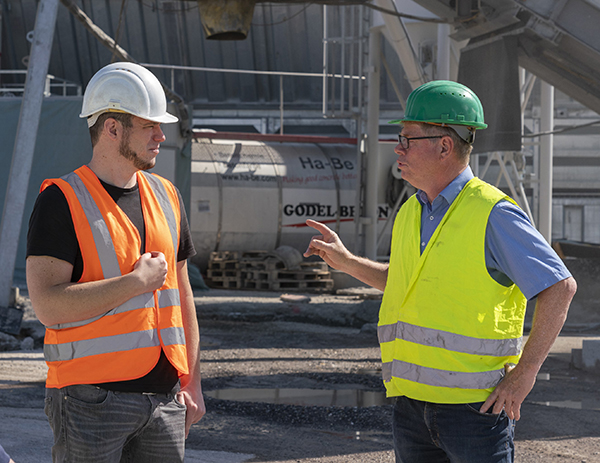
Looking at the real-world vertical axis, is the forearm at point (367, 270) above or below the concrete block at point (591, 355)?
above

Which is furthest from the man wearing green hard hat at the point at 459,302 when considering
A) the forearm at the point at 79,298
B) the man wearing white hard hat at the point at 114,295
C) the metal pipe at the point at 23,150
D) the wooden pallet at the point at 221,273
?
the wooden pallet at the point at 221,273

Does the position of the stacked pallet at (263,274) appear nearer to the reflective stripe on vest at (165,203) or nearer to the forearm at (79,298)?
the reflective stripe on vest at (165,203)

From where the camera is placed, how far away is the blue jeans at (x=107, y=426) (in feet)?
→ 6.77

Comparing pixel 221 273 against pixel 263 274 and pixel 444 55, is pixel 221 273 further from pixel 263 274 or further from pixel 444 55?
pixel 444 55

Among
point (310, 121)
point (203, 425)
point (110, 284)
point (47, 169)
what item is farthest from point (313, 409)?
point (310, 121)

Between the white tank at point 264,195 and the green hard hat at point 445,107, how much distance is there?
13.1 m

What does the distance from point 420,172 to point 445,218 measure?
0.23 m

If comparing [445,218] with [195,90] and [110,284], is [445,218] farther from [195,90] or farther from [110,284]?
[195,90]

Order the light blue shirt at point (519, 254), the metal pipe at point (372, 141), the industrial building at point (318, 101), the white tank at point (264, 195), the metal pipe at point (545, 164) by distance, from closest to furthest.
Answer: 1. the light blue shirt at point (519, 254)
2. the industrial building at point (318, 101)
3. the metal pipe at point (545, 164)
4. the metal pipe at point (372, 141)
5. the white tank at point (264, 195)

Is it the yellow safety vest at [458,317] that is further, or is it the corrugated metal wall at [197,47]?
the corrugated metal wall at [197,47]

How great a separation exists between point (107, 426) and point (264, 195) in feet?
45.9

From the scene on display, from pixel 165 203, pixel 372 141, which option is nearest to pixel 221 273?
pixel 372 141

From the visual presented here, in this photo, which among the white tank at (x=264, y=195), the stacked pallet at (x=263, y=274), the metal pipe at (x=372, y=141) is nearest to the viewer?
the metal pipe at (x=372, y=141)

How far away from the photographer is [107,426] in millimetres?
2086
